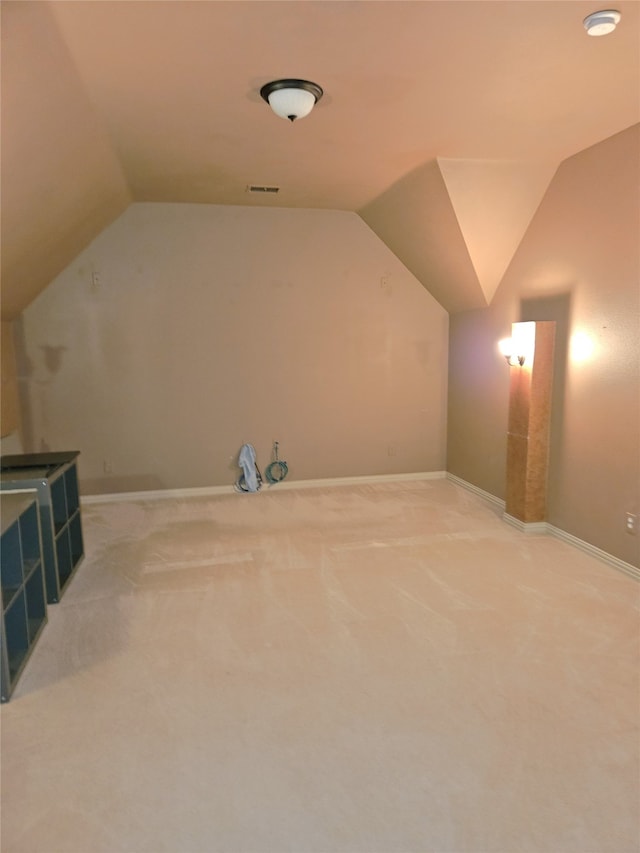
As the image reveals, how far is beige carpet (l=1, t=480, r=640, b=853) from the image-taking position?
159 cm

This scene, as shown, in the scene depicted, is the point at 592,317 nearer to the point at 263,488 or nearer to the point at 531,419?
the point at 531,419

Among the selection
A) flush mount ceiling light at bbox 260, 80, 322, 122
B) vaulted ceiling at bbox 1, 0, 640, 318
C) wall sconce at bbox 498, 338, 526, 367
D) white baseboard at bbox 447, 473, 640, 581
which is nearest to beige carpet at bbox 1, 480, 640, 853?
white baseboard at bbox 447, 473, 640, 581

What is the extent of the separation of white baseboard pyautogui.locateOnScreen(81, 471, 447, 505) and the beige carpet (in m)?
1.34

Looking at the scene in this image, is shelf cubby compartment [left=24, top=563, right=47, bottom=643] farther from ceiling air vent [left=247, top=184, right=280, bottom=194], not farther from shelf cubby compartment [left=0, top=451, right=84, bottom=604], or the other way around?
ceiling air vent [left=247, top=184, right=280, bottom=194]

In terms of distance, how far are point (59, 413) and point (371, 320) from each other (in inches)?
116

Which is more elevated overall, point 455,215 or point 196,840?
point 455,215

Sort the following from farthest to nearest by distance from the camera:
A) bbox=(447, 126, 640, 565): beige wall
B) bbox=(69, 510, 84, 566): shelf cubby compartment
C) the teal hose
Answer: the teal hose
bbox=(69, 510, 84, 566): shelf cubby compartment
bbox=(447, 126, 640, 565): beige wall

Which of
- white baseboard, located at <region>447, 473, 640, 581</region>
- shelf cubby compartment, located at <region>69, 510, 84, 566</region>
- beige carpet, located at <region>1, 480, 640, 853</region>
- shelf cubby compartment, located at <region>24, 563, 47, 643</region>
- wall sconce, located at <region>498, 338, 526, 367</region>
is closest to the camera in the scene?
beige carpet, located at <region>1, 480, 640, 853</region>

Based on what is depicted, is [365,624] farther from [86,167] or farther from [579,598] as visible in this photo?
[86,167]

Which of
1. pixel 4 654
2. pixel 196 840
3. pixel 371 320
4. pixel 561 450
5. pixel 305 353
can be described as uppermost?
pixel 371 320

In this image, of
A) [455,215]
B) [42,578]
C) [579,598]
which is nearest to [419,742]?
[579,598]

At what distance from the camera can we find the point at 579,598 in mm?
2906

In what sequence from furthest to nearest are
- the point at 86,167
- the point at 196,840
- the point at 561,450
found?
the point at 561,450 < the point at 86,167 < the point at 196,840

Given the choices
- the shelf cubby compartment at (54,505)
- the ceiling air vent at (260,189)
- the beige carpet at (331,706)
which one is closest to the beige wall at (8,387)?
the shelf cubby compartment at (54,505)
